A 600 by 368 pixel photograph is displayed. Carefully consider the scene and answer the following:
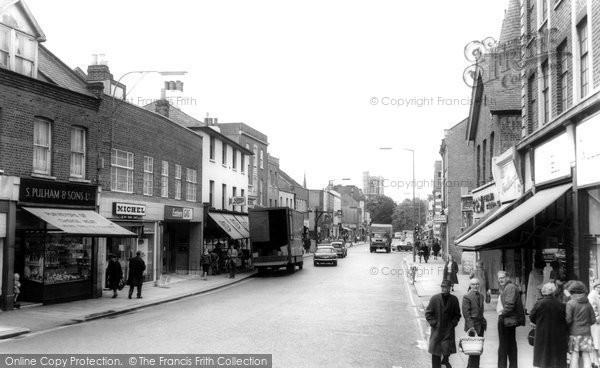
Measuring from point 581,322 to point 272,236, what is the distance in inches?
934

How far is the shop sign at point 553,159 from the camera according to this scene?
1384 centimetres

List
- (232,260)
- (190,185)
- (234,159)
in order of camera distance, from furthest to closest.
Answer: (234,159)
(190,185)
(232,260)

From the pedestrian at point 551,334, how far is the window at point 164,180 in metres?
21.3

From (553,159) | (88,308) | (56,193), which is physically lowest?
(88,308)

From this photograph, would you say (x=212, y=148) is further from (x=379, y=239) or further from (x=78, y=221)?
(x=379, y=239)

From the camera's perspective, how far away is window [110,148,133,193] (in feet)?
76.7

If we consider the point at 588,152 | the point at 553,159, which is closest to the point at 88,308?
the point at 553,159

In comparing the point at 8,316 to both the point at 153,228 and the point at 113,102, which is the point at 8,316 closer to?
the point at 113,102

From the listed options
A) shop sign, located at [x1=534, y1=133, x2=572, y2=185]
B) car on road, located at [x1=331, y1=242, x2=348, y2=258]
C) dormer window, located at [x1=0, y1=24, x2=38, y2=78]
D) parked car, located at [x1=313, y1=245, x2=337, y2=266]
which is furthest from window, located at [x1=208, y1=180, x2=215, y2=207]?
shop sign, located at [x1=534, y1=133, x2=572, y2=185]

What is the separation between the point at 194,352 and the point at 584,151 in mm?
9133

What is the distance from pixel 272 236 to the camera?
105ft

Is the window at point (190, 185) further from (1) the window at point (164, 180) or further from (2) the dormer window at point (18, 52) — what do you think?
(2) the dormer window at point (18, 52)

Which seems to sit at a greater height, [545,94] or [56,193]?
[545,94]

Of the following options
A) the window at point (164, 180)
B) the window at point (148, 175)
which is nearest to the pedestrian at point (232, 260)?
the window at point (164, 180)
